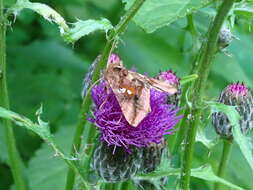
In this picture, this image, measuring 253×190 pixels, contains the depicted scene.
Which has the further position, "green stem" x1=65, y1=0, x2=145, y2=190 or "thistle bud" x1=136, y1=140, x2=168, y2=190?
"thistle bud" x1=136, y1=140, x2=168, y2=190

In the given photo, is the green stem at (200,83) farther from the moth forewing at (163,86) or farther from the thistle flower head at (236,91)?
the thistle flower head at (236,91)

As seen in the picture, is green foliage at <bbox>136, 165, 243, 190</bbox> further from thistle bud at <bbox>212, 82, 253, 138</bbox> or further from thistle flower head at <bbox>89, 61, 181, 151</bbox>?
thistle bud at <bbox>212, 82, 253, 138</bbox>

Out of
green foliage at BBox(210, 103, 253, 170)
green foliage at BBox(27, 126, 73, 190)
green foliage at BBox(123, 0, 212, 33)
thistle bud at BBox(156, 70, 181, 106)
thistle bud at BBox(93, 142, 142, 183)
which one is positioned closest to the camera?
green foliage at BBox(210, 103, 253, 170)

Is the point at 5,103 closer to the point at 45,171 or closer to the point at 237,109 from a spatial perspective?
the point at 237,109

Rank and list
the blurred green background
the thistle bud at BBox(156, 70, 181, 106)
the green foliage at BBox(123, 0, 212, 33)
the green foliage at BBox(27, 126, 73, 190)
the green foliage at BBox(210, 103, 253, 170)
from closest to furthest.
Result: the green foliage at BBox(210, 103, 253, 170) → the green foliage at BBox(123, 0, 212, 33) → the thistle bud at BBox(156, 70, 181, 106) → the green foliage at BBox(27, 126, 73, 190) → the blurred green background

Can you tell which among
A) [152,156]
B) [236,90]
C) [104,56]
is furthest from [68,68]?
[104,56]

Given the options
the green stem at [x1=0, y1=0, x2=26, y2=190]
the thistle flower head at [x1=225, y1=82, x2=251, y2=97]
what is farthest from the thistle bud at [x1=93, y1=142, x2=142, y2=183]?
the thistle flower head at [x1=225, y1=82, x2=251, y2=97]

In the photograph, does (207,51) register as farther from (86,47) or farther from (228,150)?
(86,47)
